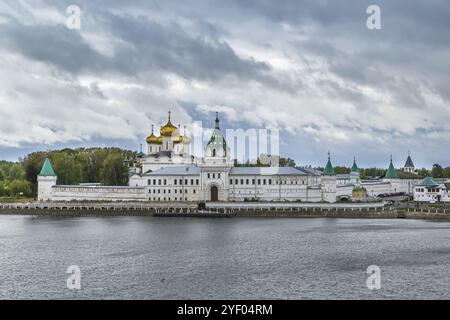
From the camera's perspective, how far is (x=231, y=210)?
2502 inches

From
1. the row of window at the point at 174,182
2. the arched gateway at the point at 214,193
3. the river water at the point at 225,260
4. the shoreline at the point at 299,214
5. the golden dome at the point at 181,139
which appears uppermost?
the golden dome at the point at 181,139

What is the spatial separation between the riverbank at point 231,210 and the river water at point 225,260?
296 inches

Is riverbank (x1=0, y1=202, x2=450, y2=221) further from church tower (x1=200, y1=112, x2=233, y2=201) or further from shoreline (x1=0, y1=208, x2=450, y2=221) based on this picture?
church tower (x1=200, y1=112, x2=233, y2=201)

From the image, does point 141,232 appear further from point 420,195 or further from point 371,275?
point 420,195

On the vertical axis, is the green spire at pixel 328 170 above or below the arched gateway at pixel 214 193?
above

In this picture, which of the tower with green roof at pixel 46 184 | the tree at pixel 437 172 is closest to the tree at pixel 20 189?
the tower with green roof at pixel 46 184

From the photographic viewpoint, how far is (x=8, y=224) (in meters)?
54.0

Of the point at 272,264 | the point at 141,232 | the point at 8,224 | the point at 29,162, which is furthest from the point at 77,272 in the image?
the point at 29,162

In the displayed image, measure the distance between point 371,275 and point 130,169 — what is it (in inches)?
2125

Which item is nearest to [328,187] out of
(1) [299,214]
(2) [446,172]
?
(1) [299,214]

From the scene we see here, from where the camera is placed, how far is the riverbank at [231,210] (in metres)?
60.3

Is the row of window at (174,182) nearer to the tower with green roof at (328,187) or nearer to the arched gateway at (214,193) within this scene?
the arched gateway at (214,193)

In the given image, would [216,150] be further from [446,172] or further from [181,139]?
[446,172]

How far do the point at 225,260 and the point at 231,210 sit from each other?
29.9 metres
